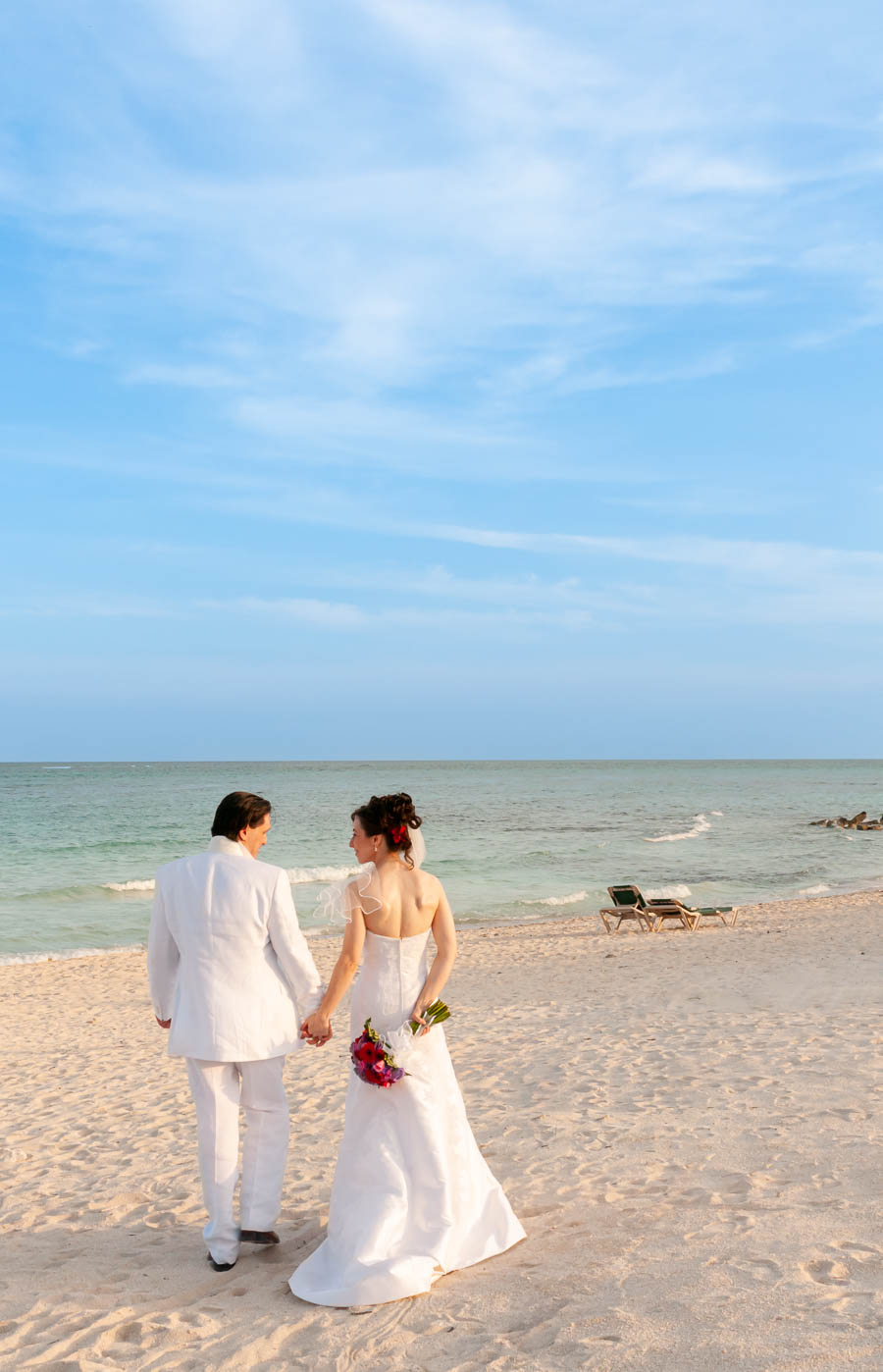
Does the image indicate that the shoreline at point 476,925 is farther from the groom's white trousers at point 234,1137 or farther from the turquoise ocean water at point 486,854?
the groom's white trousers at point 234,1137

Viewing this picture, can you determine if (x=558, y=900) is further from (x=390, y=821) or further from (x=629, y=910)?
(x=390, y=821)

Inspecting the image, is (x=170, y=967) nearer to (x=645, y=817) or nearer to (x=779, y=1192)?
(x=779, y=1192)

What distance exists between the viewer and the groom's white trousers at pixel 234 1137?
4137mm

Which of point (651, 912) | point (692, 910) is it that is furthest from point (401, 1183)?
point (692, 910)

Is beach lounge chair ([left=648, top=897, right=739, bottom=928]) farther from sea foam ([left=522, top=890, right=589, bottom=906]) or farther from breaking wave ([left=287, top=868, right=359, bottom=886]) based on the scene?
breaking wave ([left=287, top=868, right=359, bottom=886])

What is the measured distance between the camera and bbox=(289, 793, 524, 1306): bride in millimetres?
3979

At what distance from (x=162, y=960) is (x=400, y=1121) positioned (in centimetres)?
117

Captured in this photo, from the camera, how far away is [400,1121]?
413 centimetres

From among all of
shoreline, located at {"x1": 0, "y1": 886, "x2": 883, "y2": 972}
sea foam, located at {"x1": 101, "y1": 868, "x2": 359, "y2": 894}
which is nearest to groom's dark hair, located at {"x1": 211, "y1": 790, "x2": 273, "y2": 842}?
shoreline, located at {"x1": 0, "y1": 886, "x2": 883, "y2": 972}

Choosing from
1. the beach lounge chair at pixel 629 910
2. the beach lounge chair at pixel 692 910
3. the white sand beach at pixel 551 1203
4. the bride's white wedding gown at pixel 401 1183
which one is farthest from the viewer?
the beach lounge chair at pixel 629 910

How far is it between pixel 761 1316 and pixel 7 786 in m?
97.9

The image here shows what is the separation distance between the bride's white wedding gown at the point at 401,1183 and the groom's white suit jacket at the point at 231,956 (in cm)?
31

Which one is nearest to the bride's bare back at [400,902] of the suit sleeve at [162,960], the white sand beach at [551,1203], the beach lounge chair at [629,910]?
the suit sleeve at [162,960]

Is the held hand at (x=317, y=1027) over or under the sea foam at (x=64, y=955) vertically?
over
